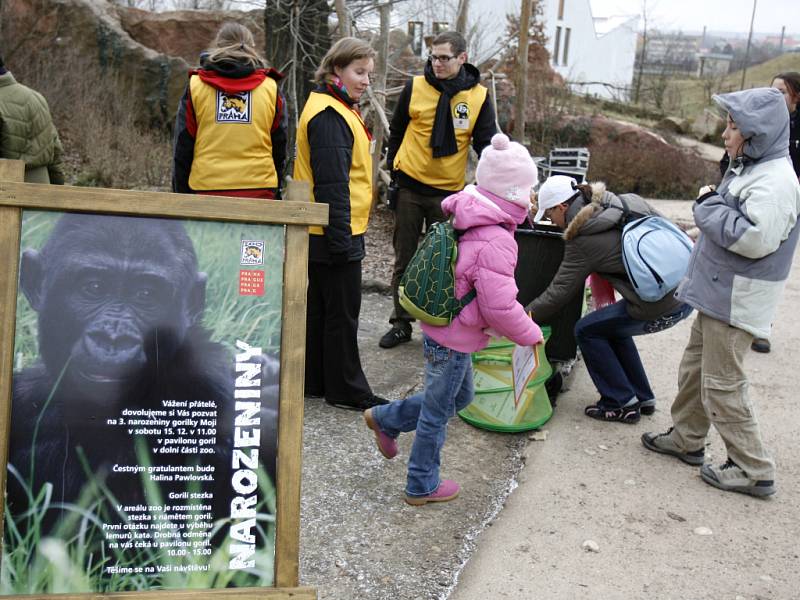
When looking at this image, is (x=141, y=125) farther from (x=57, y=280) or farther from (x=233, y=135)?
(x=57, y=280)

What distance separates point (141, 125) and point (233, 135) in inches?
421

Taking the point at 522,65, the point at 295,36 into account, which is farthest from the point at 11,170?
the point at 522,65

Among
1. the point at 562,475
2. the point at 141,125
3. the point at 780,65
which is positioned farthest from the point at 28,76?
the point at 780,65

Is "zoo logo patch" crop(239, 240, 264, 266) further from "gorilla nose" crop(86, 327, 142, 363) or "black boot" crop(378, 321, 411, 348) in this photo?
"black boot" crop(378, 321, 411, 348)

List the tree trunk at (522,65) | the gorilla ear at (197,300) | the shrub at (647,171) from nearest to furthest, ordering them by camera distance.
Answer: the gorilla ear at (197,300) → the tree trunk at (522,65) → the shrub at (647,171)

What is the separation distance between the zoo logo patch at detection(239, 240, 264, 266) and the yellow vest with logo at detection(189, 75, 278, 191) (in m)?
1.97

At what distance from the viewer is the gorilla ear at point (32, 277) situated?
2.63 metres

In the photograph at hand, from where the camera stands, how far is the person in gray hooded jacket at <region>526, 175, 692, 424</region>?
4770 millimetres

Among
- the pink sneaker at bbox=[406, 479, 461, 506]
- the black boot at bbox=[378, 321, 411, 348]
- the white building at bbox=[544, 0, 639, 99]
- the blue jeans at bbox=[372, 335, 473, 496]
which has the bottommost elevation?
the pink sneaker at bbox=[406, 479, 461, 506]

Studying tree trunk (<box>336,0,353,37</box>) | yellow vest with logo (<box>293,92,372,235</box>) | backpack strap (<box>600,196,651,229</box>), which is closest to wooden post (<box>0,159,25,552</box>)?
yellow vest with logo (<box>293,92,372,235</box>)

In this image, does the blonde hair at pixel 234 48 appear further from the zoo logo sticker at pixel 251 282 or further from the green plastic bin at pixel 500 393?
the zoo logo sticker at pixel 251 282

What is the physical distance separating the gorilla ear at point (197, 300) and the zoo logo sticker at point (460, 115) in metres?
3.39

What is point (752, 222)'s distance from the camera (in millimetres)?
3967

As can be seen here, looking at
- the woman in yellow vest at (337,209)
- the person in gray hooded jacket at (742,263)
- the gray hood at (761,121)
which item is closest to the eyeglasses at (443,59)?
the woman in yellow vest at (337,209)
